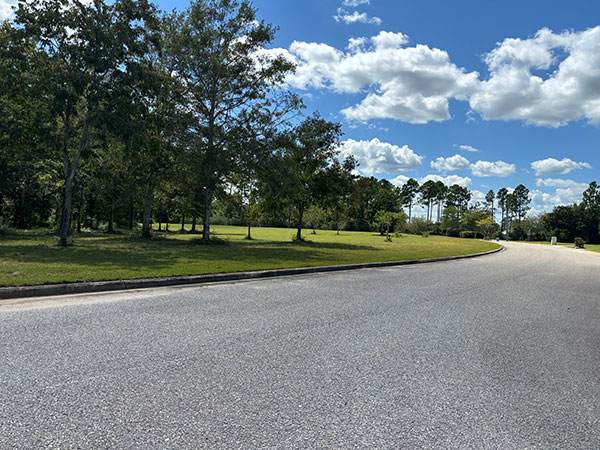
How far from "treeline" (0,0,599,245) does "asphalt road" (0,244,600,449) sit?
514 inches

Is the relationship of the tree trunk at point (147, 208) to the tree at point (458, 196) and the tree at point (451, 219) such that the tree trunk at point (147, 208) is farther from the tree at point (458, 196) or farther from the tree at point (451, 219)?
the tree at point (458, 196)

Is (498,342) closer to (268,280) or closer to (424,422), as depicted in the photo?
(424,422)

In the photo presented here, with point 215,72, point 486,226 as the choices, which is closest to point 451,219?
point 486,226

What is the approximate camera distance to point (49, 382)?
305 centimetres

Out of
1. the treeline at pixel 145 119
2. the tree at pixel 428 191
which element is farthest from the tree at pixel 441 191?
the treeline at pixel 145 119

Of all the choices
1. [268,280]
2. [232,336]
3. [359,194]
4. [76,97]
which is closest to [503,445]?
[232,336]

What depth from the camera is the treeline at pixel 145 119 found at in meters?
15.2

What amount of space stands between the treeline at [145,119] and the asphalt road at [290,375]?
13067mm

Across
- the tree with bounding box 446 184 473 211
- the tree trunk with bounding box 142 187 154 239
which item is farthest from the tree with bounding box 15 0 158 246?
the tree with bounding box 446 184 473 211

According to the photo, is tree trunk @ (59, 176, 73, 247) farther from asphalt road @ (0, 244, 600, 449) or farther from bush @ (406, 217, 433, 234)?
bush @ (406, 217, 433, 234)

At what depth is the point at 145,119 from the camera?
705 inches

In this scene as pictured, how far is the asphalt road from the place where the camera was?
8.13 ft

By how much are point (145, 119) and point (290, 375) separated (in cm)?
1781

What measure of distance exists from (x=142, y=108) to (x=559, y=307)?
17.4m
